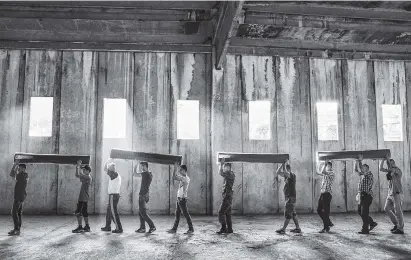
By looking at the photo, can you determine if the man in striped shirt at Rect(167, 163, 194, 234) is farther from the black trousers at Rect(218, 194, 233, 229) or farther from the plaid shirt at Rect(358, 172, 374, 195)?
the plaid shirt at Rect(358, 172, 374, 195)

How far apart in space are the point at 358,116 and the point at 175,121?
250 inches

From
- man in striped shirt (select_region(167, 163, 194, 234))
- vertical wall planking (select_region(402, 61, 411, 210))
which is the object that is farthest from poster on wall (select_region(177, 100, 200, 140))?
vertical wall planking (select_region(402, 61, 411, 210))

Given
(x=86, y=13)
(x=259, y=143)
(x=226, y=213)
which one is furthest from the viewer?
(x=259, y=143)

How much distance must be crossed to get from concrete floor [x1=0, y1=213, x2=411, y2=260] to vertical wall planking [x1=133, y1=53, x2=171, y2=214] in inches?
80.4

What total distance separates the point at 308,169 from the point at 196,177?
378 centimetres

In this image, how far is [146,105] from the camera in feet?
36.3

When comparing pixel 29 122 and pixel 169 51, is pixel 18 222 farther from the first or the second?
pixel 169 51

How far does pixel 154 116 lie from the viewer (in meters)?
11.0

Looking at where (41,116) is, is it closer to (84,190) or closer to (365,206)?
(84,190)

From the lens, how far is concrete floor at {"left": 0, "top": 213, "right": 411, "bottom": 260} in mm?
5562

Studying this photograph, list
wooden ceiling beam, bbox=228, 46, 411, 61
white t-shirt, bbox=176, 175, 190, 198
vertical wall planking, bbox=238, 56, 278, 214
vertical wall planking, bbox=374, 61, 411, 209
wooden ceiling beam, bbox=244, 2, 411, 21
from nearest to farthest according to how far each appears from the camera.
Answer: white t-shirt, bbox=176, 175, 190, 198 < wooden ceiling beam, bbox=244, 2, 411, 21 < vertical wall planking, bbox=238, 56, 278, 214 < wooden ceiling beam, bbox=228, 46, 411, 61 < vertical wall planking, bbox=374, 61, 411, 209

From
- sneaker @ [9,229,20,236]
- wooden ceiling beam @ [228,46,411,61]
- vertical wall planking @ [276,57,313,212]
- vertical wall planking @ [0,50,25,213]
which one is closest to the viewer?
sneaker @ [9,229,20,236]

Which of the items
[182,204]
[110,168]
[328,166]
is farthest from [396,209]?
[110,168]

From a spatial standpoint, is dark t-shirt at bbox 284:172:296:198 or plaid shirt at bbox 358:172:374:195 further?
dark t-shirt at bbox 284:172:296:198
